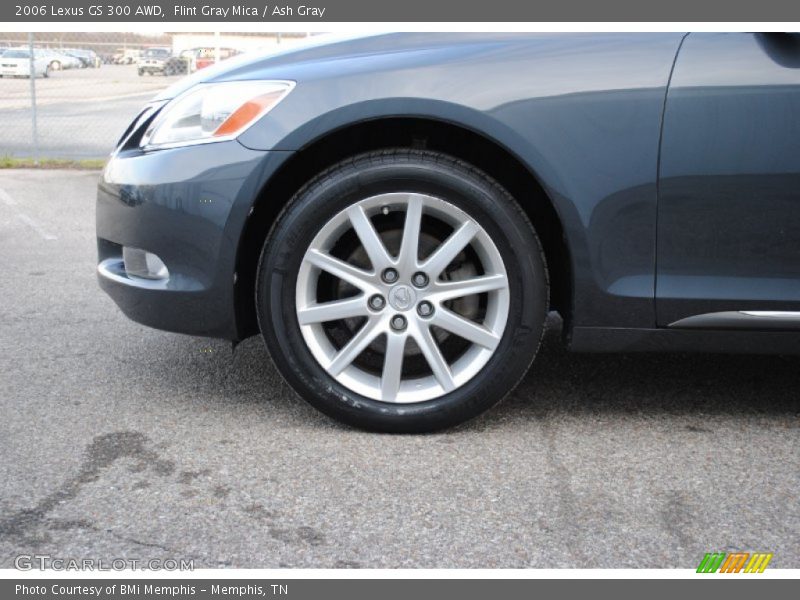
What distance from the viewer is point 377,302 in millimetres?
3111

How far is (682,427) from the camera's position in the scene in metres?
3.26

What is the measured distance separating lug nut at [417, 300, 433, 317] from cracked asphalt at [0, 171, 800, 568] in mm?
385

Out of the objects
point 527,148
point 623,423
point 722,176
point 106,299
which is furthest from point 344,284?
point 106,299

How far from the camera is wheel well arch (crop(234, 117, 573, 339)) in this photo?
124 inches

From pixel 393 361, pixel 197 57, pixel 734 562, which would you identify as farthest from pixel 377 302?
pixel 197 57

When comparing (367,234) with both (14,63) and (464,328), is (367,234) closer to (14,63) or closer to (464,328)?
(464,328)

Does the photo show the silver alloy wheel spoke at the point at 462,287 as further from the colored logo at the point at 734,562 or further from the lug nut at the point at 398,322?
the colored logo at the point at 734,562

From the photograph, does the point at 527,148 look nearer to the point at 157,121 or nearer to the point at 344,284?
the point at 344,284

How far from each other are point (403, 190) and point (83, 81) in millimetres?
13864

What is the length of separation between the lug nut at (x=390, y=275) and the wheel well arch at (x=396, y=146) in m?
0.39

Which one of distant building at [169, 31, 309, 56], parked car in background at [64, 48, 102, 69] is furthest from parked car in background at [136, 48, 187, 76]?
parked car in background at [64, 48, 102, 69]

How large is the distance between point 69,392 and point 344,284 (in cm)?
104

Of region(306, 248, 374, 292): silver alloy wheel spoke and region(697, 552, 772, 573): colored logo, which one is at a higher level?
region(306, 248, 374, 292): silver alloy wheel spoke

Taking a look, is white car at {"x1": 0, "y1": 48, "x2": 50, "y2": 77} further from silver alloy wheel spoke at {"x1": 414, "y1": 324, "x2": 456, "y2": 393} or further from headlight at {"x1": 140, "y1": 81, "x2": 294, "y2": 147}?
silver alloy wheel spoke at {"x1": 414, "y1": 324, "x2": 456, "y2": 393}
